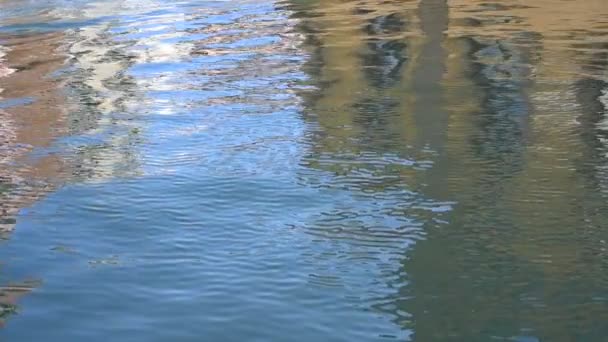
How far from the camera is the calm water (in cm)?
511

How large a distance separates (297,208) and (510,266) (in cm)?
173

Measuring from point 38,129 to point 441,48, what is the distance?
602 cm

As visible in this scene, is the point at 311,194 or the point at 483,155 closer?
the point at 311,194

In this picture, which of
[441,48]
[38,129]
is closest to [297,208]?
[38,129]

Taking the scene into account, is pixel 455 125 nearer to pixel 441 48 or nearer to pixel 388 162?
Answer: pixel 388 162

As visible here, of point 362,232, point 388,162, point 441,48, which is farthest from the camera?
point 441,48

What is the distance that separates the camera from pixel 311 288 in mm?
5391

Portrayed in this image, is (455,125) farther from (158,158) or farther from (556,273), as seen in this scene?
(556,273)

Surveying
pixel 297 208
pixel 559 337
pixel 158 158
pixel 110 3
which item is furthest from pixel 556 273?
pixel 110 3

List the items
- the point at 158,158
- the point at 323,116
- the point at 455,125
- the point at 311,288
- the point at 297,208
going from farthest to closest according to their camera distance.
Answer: the point at 323,116 → the point at 455,125 → the point at 158,158 → the point at 297,208 → the point at 311,288

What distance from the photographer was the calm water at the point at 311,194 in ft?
16.8

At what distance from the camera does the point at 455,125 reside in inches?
339

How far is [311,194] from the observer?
22.8ft

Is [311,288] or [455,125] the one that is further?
[455,125]
